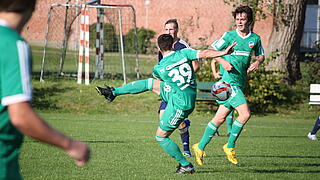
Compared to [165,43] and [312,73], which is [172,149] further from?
[312,73]

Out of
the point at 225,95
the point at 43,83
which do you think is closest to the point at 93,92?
the point at 43,83

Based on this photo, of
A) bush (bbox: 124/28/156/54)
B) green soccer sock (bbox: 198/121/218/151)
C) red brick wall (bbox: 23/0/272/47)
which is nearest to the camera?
green soccer sock (bbox: 198/121/218/151)

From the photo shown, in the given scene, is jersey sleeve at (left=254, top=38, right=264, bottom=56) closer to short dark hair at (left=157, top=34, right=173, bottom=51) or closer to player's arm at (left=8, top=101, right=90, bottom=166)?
short dark hair at (left=157, top=34, right=173, bottom=51)

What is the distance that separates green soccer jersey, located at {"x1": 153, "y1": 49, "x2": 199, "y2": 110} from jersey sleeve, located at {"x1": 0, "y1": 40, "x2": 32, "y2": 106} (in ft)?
12.6

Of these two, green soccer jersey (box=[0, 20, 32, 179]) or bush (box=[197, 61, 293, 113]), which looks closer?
green soccer jersey (box=[0, 20, 32, 179])

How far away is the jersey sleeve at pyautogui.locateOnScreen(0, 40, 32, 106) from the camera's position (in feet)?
7.72

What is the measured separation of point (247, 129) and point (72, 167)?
23.0ft

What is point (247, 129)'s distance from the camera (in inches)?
518

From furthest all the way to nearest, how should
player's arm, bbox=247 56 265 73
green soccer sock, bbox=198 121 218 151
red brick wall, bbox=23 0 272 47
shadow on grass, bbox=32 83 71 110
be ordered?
red brick wall, bbox=23 0 272 47, shadow on grass, bbox=32 83 71 110, player's arm, bbox=247 56 265 73, green soccer sock, bbox=198 121 218 151

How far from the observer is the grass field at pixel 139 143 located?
6.73m

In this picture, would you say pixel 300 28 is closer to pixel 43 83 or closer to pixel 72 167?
pixel 43 83

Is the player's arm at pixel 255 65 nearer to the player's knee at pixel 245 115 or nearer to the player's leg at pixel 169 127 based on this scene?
the player's knee at pixel 245 115

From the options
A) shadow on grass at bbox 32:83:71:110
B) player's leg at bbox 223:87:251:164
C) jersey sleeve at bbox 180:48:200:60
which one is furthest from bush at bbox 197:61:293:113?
jersey sleeve at bbox 180:48:200:60

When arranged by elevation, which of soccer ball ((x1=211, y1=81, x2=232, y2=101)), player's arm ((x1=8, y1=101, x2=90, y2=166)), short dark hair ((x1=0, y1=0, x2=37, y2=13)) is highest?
short dark hair ((x1=0, y1=0, x2=37, y2=13))
